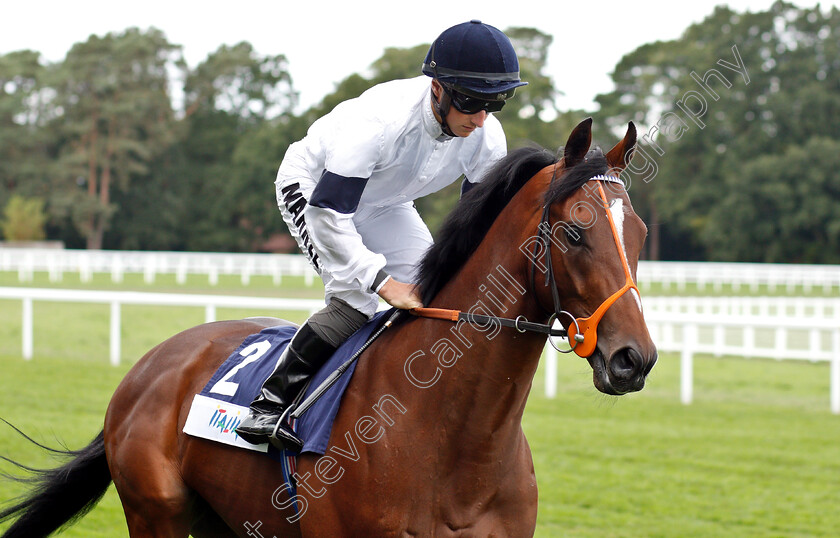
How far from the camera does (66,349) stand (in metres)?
12.8

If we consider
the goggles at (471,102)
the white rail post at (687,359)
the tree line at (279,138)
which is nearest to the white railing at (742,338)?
the white rail post at (687,359)

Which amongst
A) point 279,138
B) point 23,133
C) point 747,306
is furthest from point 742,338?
point 23,133

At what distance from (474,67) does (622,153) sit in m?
0.54

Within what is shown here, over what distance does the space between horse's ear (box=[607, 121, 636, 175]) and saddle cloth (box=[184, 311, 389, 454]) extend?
94cm

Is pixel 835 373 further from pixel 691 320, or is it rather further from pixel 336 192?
pixel 336 192

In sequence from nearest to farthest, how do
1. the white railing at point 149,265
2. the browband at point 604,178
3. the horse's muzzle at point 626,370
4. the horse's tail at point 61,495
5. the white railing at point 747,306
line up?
the horse's muzzle at point 626,370
the browband at point 604,178
the horse's tail at point 61,495
the white railing at point 747,306
the white railing at point 149,265

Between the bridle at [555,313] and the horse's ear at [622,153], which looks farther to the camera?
the horse's ear at [622,153]

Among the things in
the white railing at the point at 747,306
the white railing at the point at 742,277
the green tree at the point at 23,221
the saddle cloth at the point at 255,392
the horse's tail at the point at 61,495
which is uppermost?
the saddle cloth at the point at 255,392

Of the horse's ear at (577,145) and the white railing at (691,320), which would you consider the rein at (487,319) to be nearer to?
the horse's ear at (577,145)

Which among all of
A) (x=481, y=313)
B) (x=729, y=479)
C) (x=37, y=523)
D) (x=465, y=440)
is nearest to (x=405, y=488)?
(x=465, y=440)

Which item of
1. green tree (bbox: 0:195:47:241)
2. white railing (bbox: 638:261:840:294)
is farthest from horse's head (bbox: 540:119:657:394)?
green tree (bbox: 0:195:47:241)

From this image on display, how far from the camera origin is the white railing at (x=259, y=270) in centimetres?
2841

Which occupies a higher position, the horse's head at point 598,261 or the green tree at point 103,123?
the horse's head at point 598,261

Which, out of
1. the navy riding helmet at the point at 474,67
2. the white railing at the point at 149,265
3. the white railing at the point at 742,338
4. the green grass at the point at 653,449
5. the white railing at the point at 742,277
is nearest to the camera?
the navy riding helmet at the point at 474,67
